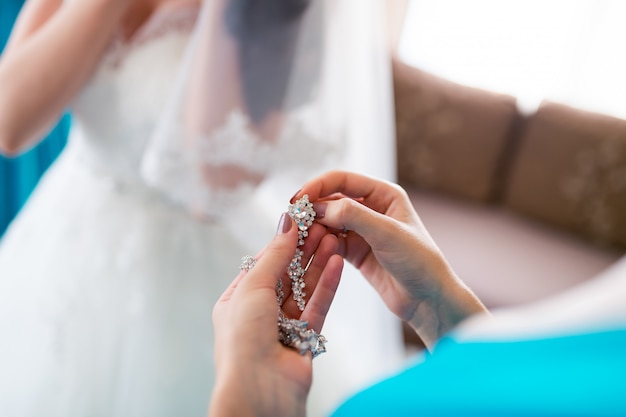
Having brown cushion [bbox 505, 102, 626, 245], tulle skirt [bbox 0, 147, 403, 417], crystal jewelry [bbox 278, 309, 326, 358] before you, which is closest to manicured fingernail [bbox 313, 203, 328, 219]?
Answer: crystal jewelry [bbox 278, 309, 326, 358]

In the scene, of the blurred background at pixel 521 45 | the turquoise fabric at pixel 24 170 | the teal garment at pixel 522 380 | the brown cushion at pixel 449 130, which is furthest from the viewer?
the blurred background at pixel 521 45

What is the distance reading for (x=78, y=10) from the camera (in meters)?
0.71

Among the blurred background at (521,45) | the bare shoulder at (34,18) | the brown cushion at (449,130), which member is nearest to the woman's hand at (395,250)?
the bare shoulder at (34,18)

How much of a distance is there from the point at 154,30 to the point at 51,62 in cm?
16

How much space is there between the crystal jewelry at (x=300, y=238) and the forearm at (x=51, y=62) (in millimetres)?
470

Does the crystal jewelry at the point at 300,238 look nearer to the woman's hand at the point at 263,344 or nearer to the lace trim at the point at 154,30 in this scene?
the woman's hand at the point at 263,344

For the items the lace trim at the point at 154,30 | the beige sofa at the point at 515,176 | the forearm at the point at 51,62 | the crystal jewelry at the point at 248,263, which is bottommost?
the crystal jewelry at the point at 248,263

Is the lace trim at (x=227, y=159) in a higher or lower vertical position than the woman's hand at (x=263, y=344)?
higher

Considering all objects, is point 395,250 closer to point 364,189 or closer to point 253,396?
point 364,189

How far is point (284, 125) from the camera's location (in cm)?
77

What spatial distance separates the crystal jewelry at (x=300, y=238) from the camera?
464 millimetres

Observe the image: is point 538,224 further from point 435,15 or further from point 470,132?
point 435,15

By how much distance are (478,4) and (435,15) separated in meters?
0.18

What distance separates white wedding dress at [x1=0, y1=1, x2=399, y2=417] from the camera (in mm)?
608
